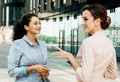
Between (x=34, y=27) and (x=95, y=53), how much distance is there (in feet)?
3.30

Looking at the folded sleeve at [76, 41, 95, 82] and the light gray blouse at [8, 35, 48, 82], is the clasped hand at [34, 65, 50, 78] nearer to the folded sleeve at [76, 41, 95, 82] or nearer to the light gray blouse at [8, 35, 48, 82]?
the light gray blouse at [8, 35, 48, 82]

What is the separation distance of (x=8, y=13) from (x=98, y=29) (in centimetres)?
6389

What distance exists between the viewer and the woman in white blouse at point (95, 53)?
273cm

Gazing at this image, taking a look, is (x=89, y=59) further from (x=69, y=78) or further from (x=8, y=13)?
(x=8, y=13)

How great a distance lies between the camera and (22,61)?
3451mm

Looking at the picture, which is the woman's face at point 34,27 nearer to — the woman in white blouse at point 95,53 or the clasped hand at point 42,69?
the clasped hand at point 42,69

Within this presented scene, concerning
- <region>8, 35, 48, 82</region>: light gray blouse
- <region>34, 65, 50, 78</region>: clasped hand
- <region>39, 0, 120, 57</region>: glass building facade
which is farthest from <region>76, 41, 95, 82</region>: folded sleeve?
<region>39, 0, 120, 57</region>: glass building facade

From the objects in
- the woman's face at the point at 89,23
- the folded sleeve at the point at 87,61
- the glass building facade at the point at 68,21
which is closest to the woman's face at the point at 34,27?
the woman's face at the point at 89,23

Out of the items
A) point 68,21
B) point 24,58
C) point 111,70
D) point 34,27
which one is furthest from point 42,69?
point 68,21

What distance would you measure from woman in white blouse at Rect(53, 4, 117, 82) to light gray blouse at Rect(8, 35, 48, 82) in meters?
0.56

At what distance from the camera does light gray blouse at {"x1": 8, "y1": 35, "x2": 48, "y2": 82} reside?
3420 mm

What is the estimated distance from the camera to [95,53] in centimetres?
274

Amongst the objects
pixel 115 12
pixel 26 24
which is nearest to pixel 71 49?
pixel 115 12

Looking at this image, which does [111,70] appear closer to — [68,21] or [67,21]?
[68,21]
